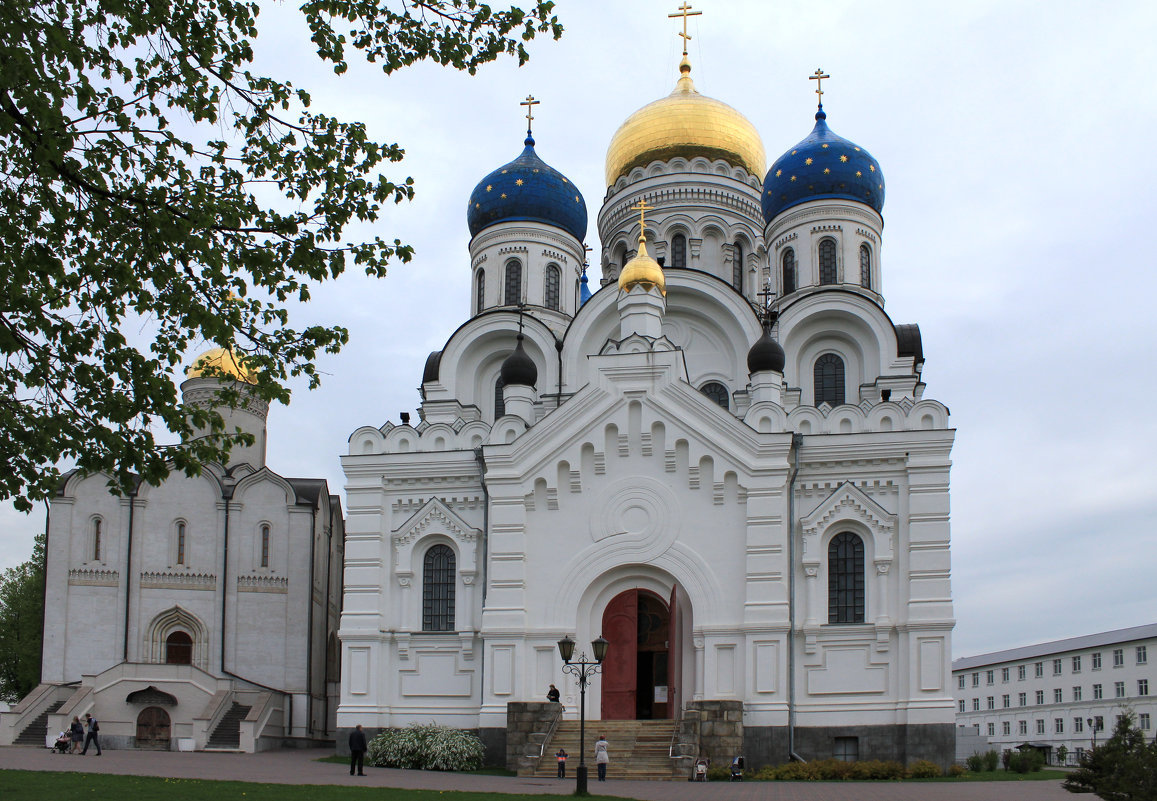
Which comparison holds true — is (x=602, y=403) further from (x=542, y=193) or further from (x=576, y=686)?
(x=542, y=193)

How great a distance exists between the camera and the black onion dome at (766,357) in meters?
23.6

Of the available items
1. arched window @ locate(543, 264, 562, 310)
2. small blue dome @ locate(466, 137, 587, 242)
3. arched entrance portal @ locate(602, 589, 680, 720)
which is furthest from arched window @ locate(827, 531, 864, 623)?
small blue dome @ locate(466, 137, 587, 242)

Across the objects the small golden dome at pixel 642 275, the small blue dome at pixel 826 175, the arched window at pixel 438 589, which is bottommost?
the arched window at pixel 438 589

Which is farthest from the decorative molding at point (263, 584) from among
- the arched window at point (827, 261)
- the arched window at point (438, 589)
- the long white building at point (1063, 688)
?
the long white building at point (1063, 688)

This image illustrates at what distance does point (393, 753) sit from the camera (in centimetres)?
2133

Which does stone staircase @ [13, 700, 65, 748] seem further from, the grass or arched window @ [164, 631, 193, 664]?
the grass

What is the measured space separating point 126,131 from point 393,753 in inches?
566

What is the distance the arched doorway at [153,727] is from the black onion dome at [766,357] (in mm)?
14305

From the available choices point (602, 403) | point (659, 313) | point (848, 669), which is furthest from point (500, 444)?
point (848, 669)

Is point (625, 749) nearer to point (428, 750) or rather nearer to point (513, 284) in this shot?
point (428, 750)

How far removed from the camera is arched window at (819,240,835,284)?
26.9 metres

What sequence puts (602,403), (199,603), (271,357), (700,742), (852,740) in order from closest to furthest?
(271,357) → (700,742) → (852,740) → (602,403) → (199,603)

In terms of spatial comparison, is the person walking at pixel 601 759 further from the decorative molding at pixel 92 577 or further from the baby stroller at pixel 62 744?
the decorative molding at pixel 92 577

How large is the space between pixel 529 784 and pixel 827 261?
14139 millimetres
